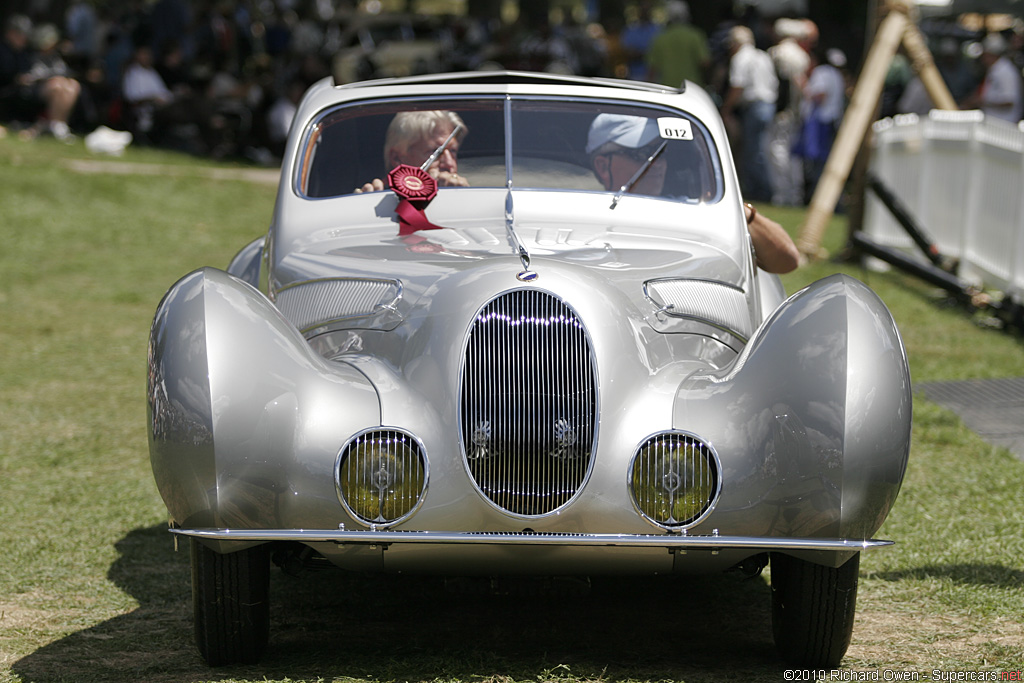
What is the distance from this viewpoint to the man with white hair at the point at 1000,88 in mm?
13242

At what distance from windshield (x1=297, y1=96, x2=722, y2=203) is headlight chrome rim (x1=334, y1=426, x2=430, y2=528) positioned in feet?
5.22

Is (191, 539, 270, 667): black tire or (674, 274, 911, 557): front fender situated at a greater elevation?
(674, 274, 911, 557): front fender

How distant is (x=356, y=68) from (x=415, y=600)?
60.3ft

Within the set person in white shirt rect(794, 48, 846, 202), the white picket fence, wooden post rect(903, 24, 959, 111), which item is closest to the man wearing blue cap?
the white picket fence

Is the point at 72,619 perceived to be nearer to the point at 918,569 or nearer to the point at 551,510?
the point at 551,510

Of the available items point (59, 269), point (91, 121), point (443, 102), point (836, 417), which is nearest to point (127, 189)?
point (59, 269)

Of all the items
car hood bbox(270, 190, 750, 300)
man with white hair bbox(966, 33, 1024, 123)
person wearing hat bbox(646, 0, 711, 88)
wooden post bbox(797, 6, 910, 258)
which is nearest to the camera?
car hood bbox(270, 190, 750, 300)

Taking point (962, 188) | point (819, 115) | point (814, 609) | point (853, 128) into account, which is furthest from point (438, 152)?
point (819, 115)

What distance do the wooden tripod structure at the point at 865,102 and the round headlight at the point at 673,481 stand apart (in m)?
6.91

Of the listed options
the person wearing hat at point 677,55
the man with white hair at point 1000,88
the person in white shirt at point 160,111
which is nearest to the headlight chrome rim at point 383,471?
the man with white hair at point 1000,88

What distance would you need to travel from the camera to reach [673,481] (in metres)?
3.25

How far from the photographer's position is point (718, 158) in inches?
188

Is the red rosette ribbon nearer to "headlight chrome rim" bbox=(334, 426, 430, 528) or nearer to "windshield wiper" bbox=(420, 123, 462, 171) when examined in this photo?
"windshield wiper" bbox=(420, 123, 462, 171)

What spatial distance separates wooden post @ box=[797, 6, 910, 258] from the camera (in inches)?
390
